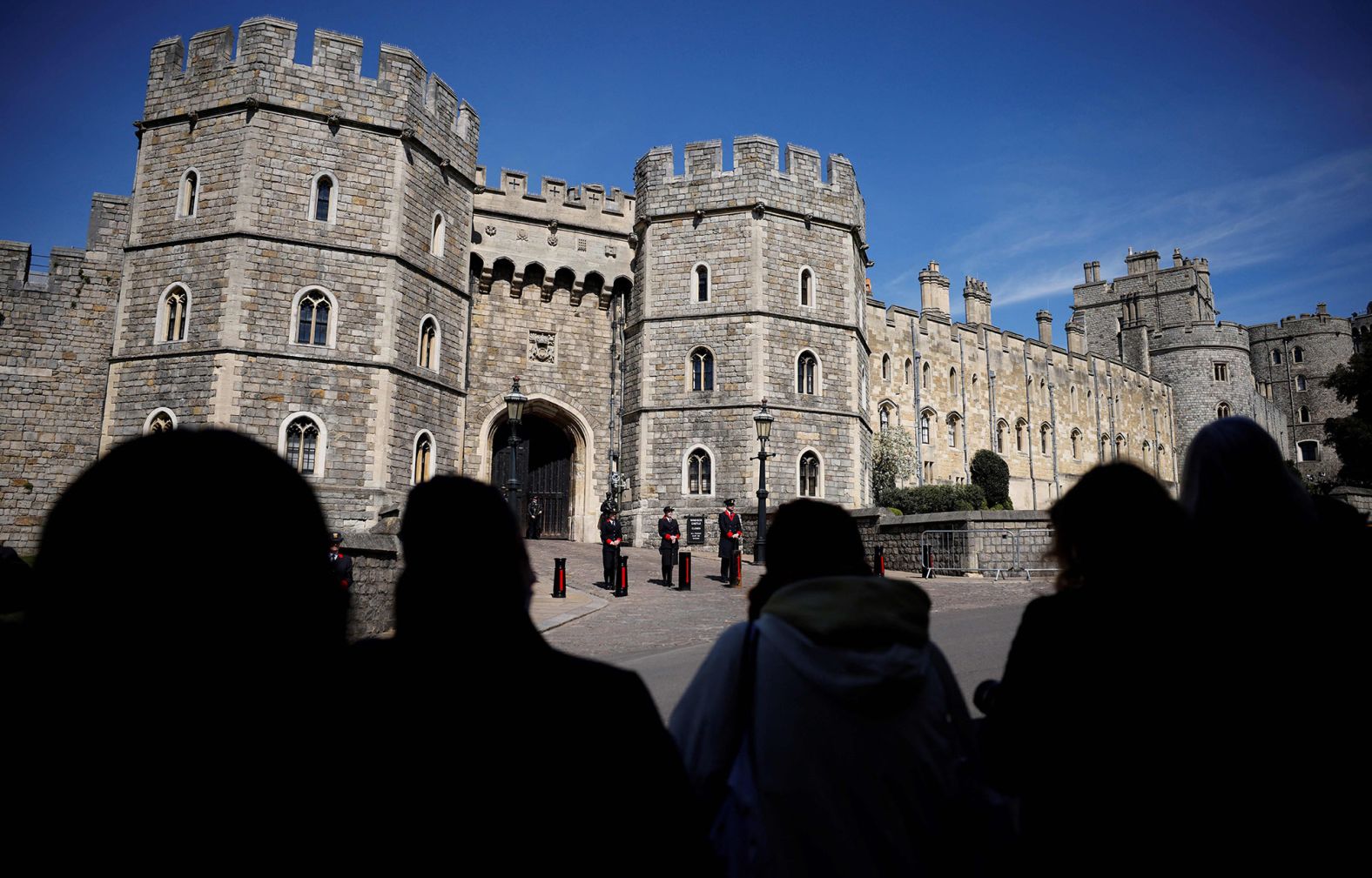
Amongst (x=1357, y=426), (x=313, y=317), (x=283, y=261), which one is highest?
(x=283, y=261)

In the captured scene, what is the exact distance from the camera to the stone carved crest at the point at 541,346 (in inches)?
963

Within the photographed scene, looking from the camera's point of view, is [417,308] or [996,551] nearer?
[996,551]

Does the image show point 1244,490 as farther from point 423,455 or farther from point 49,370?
point 49,370

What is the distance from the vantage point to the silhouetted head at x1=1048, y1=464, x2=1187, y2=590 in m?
2.09

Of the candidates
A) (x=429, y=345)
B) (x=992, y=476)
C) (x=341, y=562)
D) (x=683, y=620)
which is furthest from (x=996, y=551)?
(x=992, y=476)

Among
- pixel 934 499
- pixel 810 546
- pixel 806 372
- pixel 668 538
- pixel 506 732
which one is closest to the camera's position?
pixel 506 732

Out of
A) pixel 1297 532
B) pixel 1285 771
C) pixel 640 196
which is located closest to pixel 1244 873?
pixel 1285 771

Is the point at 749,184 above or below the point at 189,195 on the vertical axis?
above

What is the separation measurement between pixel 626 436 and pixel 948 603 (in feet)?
41.8

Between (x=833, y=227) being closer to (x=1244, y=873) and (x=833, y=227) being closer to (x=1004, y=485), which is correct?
(x=1004, y=485)

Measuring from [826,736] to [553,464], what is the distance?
2344cm

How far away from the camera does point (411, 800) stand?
1.40 metres

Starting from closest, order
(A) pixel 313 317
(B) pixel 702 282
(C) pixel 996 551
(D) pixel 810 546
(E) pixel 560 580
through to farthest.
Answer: (D) pixel 810 546, (E) pixel 560 580, (C) pixel 996 551, (A) pixel 313 317, (B) pixel 702 282

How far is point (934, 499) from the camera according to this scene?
27.5 meters
